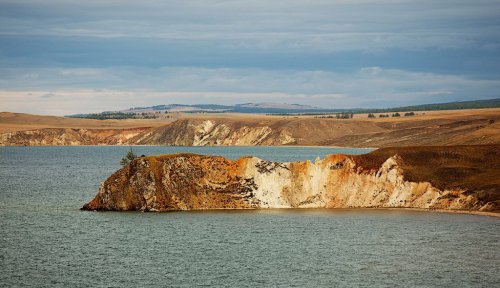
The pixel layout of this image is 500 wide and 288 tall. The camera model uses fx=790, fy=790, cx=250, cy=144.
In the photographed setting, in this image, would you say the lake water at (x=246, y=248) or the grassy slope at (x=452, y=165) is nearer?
the lake water at (x=246, y=248)

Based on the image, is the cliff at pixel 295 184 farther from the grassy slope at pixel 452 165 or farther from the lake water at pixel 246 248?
the lake water at pixel 246 248

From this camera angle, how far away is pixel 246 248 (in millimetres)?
53344

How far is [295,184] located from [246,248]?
20422mm

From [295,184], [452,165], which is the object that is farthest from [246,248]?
[452,165]

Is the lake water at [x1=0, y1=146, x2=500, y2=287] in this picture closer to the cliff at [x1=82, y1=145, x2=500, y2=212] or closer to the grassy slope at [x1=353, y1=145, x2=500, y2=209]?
the cliff at [x1=82, y1=145, x2=500, y2=212]

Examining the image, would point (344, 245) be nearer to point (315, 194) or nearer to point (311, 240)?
point (311, 240)

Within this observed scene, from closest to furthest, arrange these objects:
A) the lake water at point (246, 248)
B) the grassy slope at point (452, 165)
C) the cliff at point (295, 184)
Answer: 1. the lake water at point (246, 248)
2. the cliff at point (295, 184)
3. the grassy slope at point (452, 165)

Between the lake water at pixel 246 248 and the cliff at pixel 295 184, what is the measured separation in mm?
2170

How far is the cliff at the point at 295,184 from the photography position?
70125 mm

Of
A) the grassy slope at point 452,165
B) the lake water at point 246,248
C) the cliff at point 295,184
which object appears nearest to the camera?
the lake water at point 246,248

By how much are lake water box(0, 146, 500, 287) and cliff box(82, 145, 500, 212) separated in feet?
7.12

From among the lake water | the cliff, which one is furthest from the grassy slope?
the lake water

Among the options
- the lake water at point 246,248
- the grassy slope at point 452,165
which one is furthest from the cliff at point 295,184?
the lake water at point 246,248

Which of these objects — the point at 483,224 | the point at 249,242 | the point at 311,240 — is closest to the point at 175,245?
the point at 249,242
